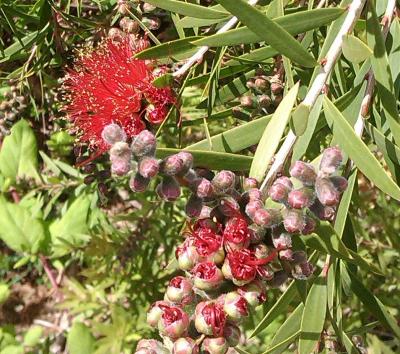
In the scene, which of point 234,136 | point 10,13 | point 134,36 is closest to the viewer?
point 234,136

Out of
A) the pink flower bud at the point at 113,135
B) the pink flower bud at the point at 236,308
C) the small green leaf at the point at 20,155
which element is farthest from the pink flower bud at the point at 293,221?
the small green leaf at the point at 20,155

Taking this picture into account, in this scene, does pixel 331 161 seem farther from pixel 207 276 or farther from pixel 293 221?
pixel 207 276

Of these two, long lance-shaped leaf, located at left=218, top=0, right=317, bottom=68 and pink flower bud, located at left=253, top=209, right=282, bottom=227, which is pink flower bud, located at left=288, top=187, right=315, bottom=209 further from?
long lance-shaped leaf, located at left=218, top=0, right=317, bottom=68

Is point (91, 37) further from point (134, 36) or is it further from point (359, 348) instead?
point (359, 348)

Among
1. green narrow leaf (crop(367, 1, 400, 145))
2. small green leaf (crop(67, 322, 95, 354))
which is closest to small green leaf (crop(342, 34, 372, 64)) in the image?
green narrow leaf (crop(367, 1, 400, 145))

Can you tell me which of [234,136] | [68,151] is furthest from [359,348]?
[68,151]

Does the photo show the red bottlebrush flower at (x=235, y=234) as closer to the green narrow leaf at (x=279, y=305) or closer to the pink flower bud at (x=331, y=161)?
the pink flower bud at (x=331, y=161)
